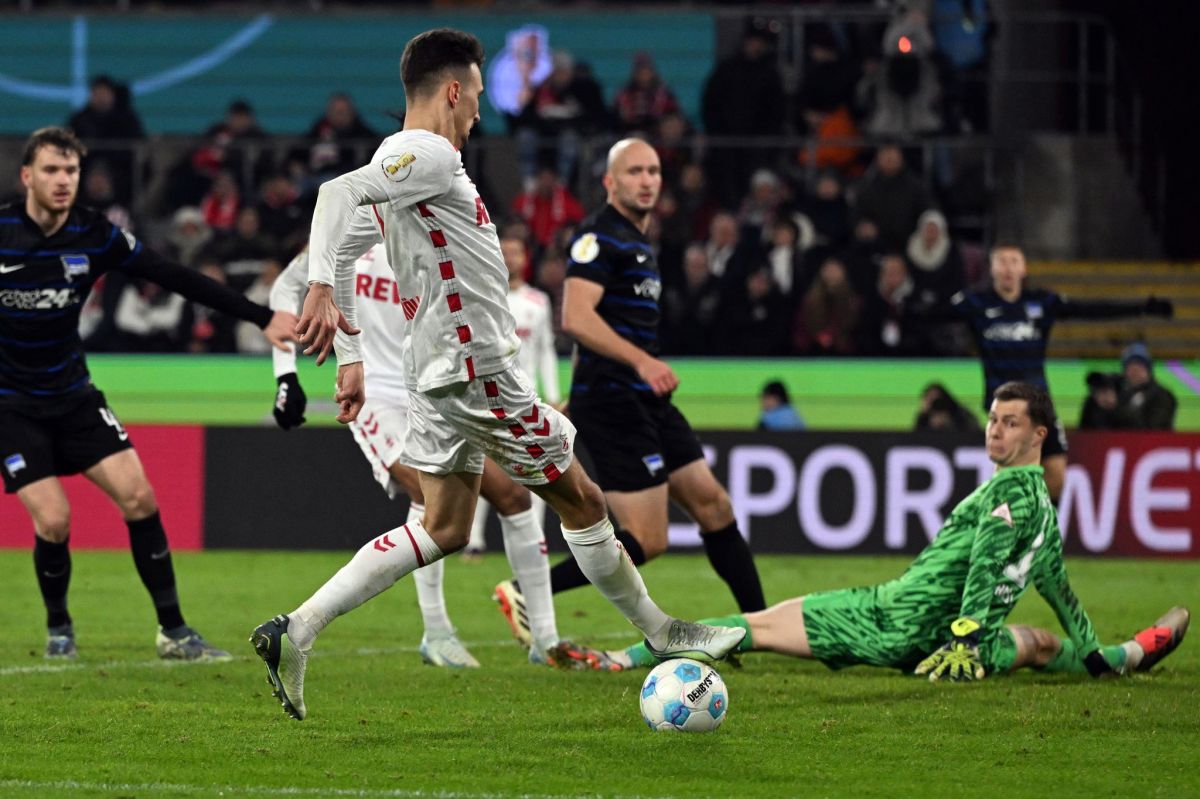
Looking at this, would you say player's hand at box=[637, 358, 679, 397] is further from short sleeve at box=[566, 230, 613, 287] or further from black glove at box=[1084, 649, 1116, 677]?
black glove at box=[1084, 649, 1116, 677]

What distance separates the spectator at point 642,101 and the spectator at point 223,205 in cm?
410

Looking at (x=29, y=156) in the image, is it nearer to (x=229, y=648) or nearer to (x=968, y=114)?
(x=229, y=648)

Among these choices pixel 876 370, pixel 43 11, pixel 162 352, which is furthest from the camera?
pixel 43 11

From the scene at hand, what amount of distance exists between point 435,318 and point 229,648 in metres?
3.57

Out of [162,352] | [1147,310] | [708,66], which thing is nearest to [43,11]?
[162,352]

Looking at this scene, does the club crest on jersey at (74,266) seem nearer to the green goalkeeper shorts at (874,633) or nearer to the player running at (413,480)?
the player running at (413,480)

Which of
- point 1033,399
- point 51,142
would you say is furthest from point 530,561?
point 51,142

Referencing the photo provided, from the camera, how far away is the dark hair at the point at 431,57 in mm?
6305

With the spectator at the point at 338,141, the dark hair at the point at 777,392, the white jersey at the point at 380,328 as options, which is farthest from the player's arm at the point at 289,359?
the spectator at the point at 338,141

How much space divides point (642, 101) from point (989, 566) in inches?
502

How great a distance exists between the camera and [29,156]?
28.0 feet

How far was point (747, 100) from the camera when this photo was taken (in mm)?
19688

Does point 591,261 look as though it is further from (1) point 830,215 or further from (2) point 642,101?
(2) point 642,101

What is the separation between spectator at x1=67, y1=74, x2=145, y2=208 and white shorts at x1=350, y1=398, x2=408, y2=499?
12.6 m
